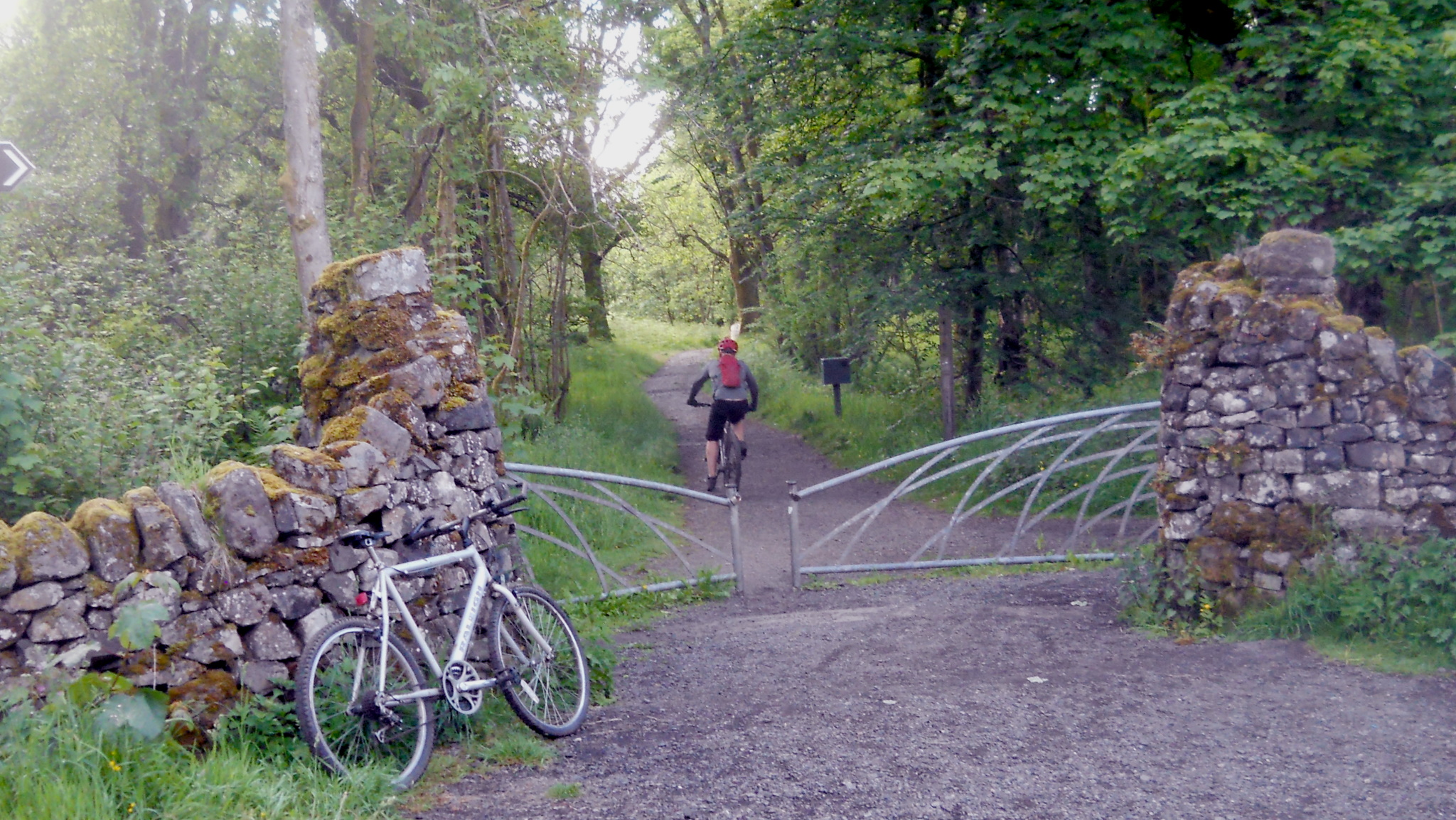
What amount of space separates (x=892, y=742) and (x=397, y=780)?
215 centimetres

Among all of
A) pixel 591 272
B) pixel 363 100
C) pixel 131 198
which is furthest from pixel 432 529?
pixel 591 272

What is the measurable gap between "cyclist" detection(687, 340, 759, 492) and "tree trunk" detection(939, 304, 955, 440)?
3.02m

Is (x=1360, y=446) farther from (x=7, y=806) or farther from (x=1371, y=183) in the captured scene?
(x=7, y=806)

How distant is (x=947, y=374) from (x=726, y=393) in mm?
3509

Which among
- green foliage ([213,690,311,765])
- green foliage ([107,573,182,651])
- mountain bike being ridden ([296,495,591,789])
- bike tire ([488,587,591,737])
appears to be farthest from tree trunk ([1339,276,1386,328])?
green foliage ([107,573,182,651])

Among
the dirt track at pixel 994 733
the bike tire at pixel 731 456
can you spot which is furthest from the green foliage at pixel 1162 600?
the bike tire at pixel 731 456

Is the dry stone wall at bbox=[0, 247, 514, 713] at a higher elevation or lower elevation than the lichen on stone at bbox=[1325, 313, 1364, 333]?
lower

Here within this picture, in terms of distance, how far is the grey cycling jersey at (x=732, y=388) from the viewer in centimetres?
1234

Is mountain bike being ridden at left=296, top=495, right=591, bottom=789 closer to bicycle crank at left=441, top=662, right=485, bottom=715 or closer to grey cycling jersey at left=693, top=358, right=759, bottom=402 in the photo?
bicycle crank at left=441, top=662, right=485, bottom=715

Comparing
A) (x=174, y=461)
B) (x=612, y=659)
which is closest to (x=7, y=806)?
(x=174, y=461)

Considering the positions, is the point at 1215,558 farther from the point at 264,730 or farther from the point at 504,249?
the point at 504,249

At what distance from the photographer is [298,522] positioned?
14.4 feet

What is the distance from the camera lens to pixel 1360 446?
6066 millimetres

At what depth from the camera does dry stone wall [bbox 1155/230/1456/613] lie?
235 inches
